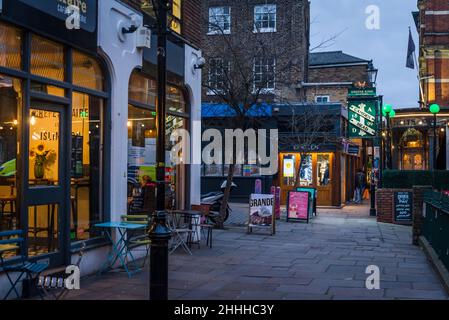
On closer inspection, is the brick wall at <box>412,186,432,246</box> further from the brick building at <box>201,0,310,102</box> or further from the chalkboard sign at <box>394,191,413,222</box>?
the brick building at <box>201,0,310,102</box>

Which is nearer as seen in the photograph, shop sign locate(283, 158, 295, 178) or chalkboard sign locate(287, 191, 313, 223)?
chalkboard sign locate(287, 191, 313, 223)

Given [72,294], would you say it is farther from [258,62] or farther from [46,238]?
[258,62]

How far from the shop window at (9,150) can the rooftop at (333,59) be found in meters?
31.2

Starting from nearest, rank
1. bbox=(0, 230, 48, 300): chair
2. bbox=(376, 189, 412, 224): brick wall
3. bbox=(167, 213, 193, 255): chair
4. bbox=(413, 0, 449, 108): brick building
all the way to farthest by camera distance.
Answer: bbox=(0, 230, 48, 300): chair < bbox=(167, 213, 193, 255): chair < bbox=(376, 189, 412, 224): brick wall < bbox=(413, 0, 449, 108): brick building

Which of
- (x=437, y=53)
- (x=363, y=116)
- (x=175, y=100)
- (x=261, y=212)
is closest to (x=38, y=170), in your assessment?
(x=175, y=100)

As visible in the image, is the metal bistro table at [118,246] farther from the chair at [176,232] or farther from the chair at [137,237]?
the chair at [176,232]

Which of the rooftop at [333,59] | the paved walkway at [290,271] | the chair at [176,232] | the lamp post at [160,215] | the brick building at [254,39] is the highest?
the rooftop at [333,59]

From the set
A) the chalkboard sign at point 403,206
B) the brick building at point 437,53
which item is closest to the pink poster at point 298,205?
the chalkboard sign at point 403,206

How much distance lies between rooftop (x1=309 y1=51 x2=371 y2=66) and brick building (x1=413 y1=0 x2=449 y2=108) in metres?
4.11

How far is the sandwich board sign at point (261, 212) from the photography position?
14.8m

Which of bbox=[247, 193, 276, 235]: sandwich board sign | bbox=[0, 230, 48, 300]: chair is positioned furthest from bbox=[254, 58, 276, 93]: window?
bbox=[0, 230, 48, 300]: chair

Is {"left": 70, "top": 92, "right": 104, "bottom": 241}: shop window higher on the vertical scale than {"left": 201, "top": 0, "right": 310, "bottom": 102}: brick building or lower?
lower

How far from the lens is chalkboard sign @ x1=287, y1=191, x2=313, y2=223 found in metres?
17.8
